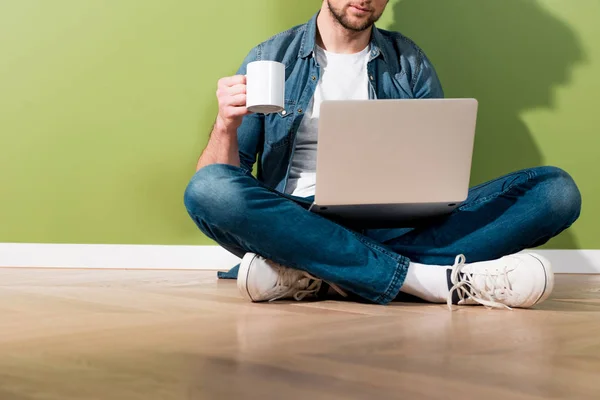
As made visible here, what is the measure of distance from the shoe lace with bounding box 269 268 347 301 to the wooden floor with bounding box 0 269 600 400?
0.16 feet

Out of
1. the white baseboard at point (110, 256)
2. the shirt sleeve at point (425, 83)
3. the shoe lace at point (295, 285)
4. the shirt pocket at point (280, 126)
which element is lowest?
the white baseboard at point (110, 256)

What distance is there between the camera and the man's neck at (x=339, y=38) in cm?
183

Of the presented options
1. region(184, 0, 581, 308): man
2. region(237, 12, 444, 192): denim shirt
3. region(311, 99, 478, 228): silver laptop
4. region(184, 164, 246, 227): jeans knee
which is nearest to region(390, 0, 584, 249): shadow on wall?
region(237, 12, 444, 192): denim shirt

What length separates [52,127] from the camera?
2.28 m

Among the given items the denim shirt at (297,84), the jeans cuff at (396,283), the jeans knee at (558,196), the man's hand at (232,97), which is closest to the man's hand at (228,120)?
the man's hand at (232,97)

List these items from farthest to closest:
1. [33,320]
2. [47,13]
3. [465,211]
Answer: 1. [47,13]
2. [465,211]
3. [33,320]

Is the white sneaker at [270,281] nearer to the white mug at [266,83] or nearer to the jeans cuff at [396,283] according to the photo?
the jeans cuff at [396,283]

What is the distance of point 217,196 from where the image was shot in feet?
4.41

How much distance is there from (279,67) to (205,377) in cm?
67

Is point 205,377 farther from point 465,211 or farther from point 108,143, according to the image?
point 108,143

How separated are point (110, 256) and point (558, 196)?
4.83 feet

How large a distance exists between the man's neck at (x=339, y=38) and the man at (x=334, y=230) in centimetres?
14

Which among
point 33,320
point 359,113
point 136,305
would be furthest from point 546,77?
point 33,320

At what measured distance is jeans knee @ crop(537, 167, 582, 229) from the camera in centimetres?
143
